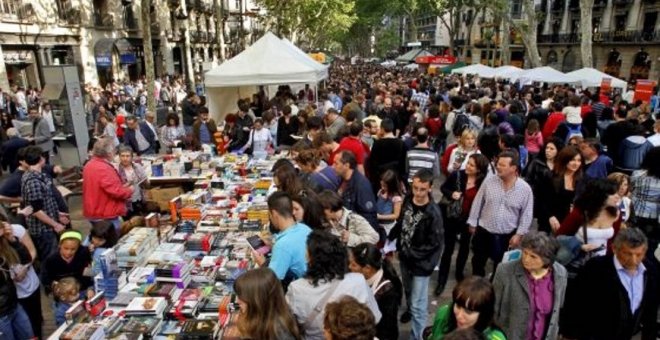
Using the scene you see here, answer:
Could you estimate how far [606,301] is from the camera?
304 centimetres

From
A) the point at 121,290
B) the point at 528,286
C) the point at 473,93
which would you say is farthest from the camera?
the point at 473,93

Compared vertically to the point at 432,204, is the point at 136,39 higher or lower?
higher

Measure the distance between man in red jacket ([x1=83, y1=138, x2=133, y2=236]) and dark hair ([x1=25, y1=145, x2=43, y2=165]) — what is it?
507 mm

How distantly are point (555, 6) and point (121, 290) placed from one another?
4423 cm

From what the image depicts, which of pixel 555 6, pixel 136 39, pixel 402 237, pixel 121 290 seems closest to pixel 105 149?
pixel 121 290

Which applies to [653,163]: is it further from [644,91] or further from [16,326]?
[644,91]

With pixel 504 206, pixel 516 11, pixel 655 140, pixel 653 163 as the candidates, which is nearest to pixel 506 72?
pixel 655 140

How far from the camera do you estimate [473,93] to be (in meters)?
12.5

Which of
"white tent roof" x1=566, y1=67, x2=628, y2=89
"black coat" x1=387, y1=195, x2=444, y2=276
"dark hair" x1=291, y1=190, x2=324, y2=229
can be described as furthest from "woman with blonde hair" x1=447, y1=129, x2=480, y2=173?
"white tent roof" x1=566, y1=67, x2=628, y2=89

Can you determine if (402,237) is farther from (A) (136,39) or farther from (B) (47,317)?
(A) (136,39)

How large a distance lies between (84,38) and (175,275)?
76.9 feet

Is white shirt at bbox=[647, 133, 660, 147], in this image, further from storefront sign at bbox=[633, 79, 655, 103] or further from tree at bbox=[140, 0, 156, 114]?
tree at bbox=[140, 0, 156, 114]

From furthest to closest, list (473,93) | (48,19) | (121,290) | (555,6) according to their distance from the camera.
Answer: (555,6), (48,19), (473,93), (121,290)

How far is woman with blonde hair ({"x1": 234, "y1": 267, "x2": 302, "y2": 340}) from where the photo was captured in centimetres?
243
